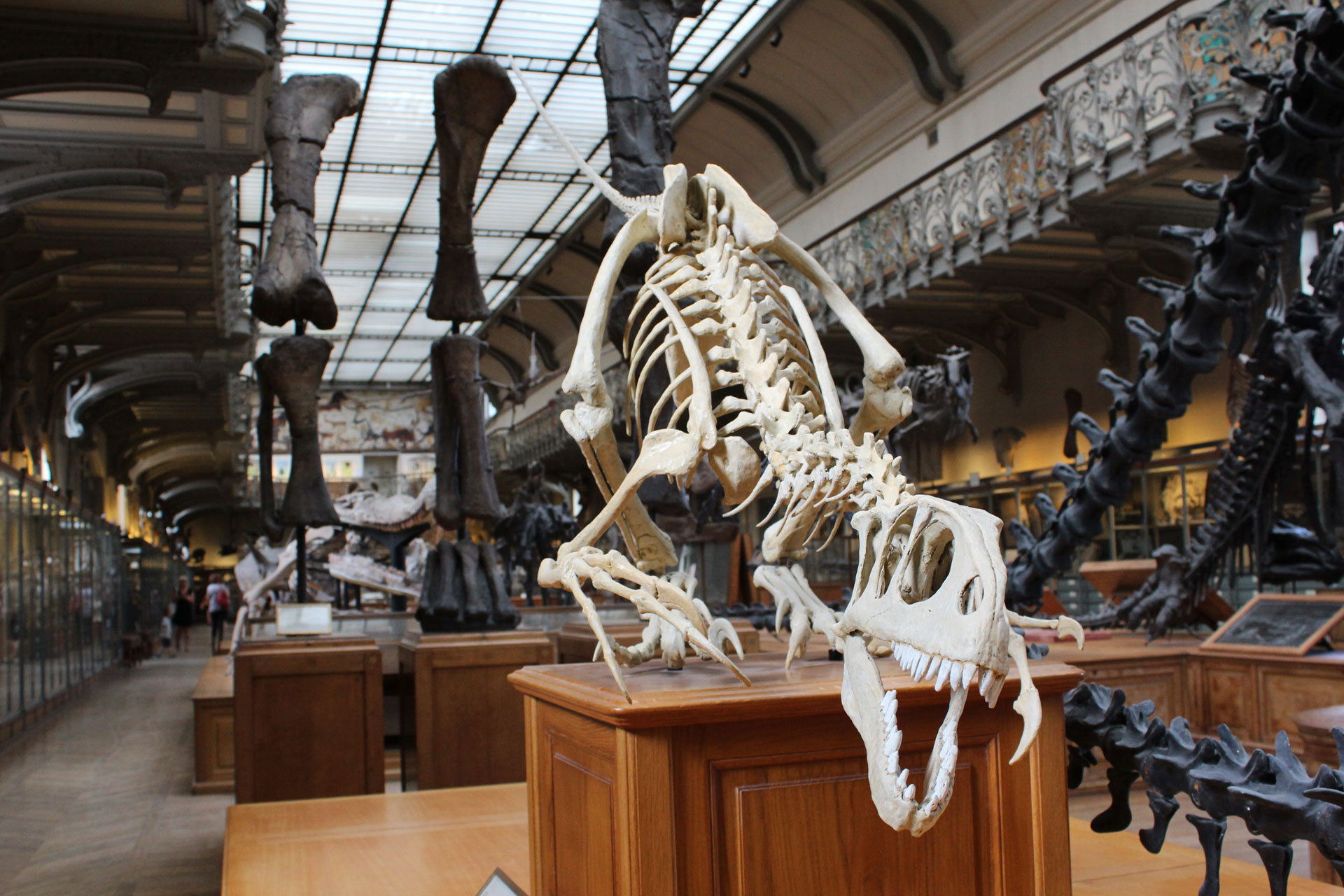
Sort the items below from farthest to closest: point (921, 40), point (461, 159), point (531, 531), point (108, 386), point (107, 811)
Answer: point (108, 386) → point (531, 531) → point (921, 40) → point (107, 811) → point (461, 159)

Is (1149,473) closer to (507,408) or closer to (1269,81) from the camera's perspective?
(1269,81)

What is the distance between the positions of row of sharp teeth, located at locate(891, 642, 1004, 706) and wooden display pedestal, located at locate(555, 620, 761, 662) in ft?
9.55

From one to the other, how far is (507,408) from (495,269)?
12.1 meters

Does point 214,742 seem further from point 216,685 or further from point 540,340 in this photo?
point 540,340

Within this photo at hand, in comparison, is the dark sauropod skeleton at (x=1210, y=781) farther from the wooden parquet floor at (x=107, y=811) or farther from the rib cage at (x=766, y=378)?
the wooden parquet floor at (x=107, y=811)

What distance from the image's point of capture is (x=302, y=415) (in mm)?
6711

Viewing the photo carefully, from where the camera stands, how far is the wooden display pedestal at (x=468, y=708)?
550 centimetres

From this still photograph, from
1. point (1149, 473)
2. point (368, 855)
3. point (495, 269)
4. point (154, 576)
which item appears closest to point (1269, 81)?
point (368, 855)

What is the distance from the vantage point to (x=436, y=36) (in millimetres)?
16938

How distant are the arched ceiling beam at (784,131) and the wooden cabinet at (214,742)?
13.5m

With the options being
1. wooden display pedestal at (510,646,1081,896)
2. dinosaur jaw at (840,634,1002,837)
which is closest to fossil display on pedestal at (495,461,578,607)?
wooden display pedestal at (510,646,1081,896)

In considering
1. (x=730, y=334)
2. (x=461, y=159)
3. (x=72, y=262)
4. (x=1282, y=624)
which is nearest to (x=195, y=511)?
(x=72, y=262)

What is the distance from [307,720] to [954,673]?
14.3 ft

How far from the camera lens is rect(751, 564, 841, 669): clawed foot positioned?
105 inches
